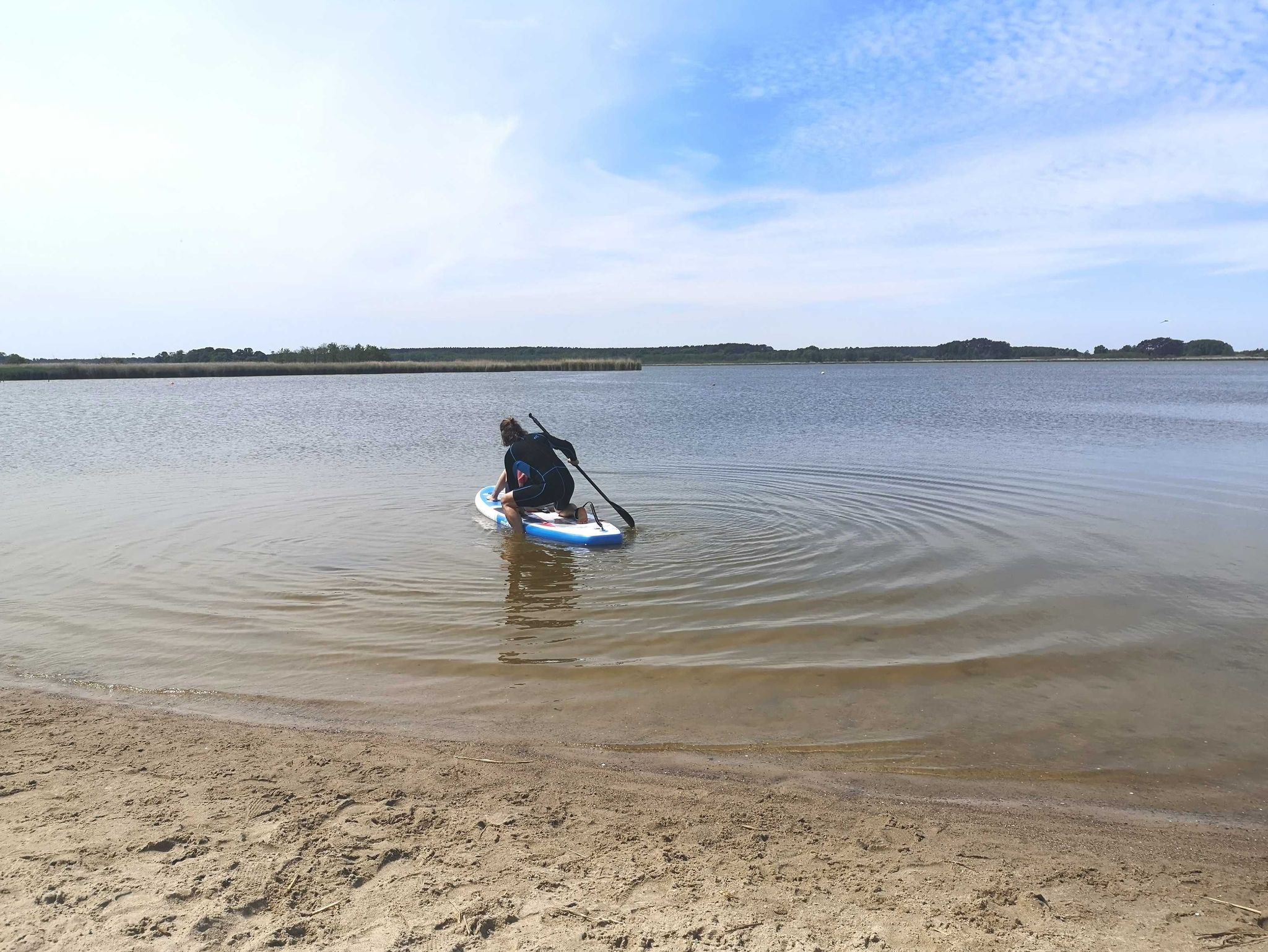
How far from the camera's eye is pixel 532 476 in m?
10.5

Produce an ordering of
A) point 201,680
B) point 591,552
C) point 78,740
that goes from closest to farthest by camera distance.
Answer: point 78,740 < point 201,680 < point 591,552

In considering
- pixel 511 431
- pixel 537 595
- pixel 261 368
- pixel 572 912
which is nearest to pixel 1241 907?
pixel 572 912

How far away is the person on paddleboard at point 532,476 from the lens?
10.5 metres

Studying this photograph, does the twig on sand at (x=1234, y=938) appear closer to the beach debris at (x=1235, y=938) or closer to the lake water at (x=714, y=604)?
the beach debris at (x=1235, y=938)

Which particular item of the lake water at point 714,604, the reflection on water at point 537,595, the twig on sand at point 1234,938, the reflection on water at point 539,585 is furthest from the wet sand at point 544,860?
the reflection on water at point 539,585

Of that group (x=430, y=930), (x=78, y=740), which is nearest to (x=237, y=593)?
(x=78, y=740)

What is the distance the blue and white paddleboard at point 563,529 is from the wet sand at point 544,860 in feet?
16.7

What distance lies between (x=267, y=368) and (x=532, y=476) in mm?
69933

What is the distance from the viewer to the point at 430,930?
9.27ft

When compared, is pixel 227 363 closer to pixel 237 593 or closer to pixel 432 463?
pixel 432 463


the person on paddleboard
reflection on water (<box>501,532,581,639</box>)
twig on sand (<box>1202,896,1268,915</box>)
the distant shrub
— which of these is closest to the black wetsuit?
the person on paddleboard

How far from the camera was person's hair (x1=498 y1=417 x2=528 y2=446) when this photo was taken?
10555 millimetres

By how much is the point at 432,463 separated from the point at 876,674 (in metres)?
12.5

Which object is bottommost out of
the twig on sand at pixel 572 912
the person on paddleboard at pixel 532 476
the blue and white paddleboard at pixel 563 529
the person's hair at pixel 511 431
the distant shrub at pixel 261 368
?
the twig on sand at pixel 572 912
